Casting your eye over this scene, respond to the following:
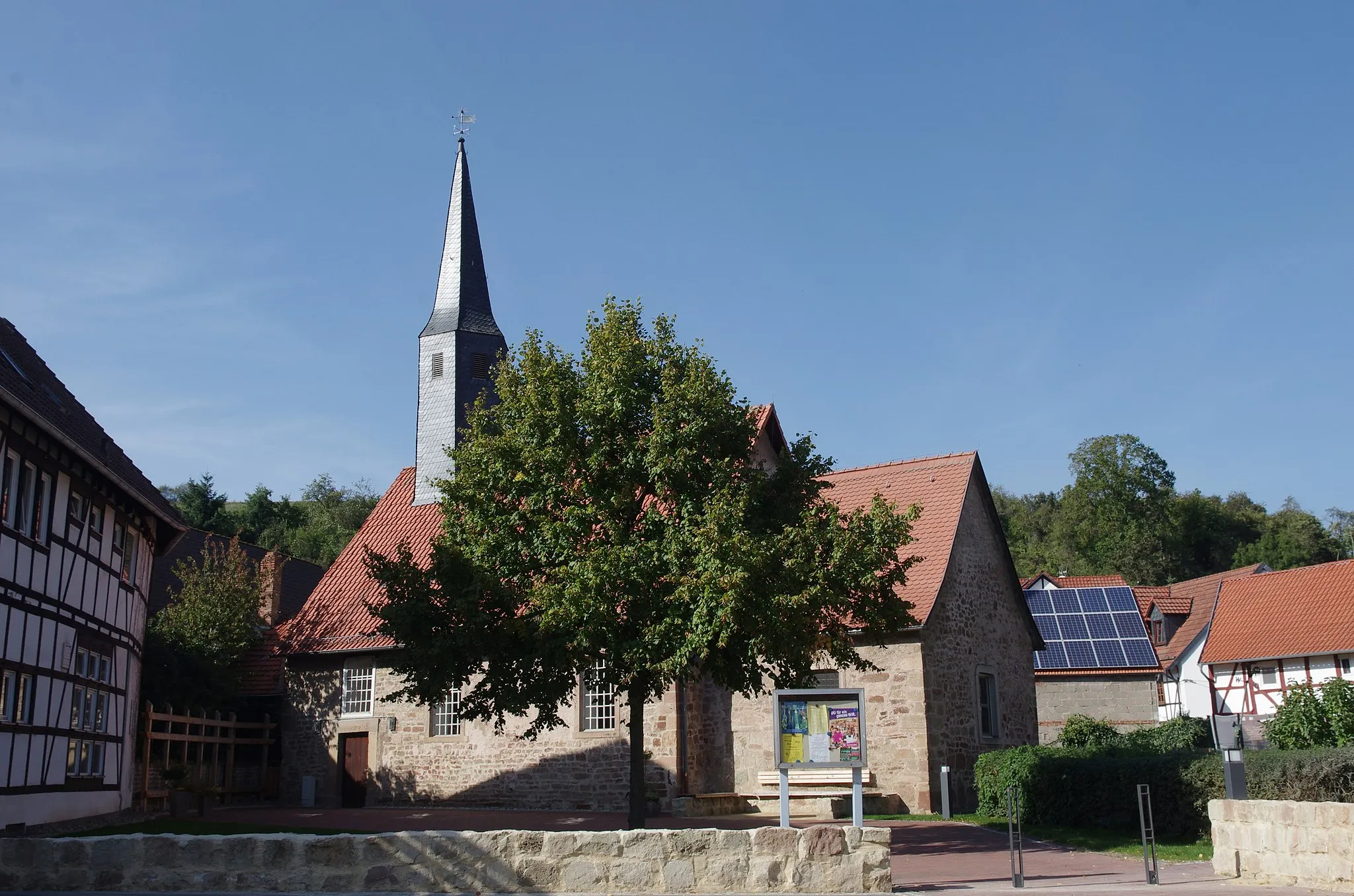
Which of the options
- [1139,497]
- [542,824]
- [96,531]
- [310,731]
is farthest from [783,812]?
[1139,497]

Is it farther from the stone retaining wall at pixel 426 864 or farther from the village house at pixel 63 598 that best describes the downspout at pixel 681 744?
the stone retaining wall at pixel 426 864

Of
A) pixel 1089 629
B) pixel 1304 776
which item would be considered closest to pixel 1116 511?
pixel 1089 629

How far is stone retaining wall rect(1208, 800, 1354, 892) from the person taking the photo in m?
11.7

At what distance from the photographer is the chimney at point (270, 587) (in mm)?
31672

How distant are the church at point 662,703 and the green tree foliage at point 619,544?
6.32 meters

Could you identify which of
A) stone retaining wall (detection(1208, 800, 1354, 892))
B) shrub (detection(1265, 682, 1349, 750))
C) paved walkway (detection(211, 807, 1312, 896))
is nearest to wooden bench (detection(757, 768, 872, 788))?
paved walkway (detection(211, 807, 1312, 896))

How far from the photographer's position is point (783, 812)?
13.3 metres

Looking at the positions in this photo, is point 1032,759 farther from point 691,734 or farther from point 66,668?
point 66,668

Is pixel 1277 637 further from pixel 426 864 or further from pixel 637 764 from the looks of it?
pixel 426 864

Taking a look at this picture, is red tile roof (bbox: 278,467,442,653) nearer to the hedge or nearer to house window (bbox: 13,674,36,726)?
house window (bbox: 13,674,36,726)

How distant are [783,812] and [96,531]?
44.5 ft

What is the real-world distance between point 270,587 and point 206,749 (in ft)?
18.7

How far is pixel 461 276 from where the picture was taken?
3184 cm

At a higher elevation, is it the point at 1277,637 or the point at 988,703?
the point at 1277,637
